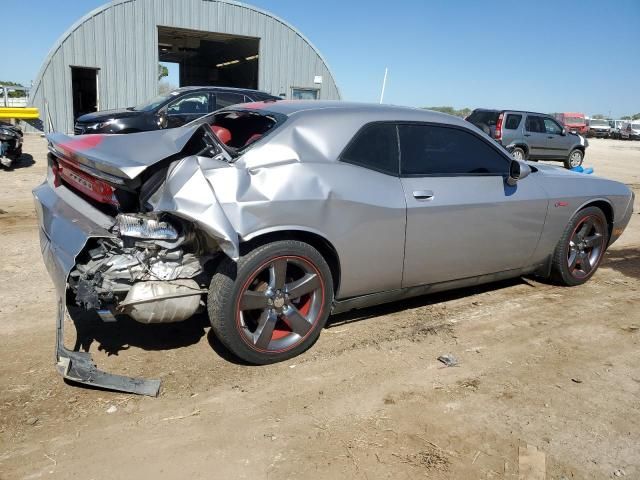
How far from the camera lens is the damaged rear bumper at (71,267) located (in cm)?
308

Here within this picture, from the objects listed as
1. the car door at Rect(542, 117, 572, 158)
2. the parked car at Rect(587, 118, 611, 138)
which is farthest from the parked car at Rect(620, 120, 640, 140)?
the car door at Rect(542, 117, 572, 158)

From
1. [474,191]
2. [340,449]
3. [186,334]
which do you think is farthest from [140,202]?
[474,191]

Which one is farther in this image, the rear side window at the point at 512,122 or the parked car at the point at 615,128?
the parked car at the point at 615,128

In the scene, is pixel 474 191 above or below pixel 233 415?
above

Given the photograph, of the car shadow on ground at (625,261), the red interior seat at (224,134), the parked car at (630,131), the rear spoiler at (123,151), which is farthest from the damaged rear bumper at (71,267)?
the parked car at (630,131)

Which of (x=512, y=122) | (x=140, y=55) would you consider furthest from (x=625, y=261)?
(x=140, y=55)

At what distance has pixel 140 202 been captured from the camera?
3.35m

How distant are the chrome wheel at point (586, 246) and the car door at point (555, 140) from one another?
42.9 ft

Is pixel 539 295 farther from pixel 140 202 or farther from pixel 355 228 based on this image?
pixel 140 202

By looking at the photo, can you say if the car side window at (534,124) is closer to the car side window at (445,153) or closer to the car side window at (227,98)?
the car side window at (227,98)

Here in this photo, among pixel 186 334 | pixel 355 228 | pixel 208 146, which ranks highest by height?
pixel 208 146

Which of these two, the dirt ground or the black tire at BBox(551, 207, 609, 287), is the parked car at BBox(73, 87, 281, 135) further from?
the black tire at BBox(551, 207, 609, 287)

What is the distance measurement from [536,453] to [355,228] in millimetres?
1676

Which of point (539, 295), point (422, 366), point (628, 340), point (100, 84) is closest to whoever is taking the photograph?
point (422, 366)
